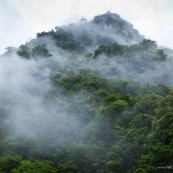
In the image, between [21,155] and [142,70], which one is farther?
[142,70]

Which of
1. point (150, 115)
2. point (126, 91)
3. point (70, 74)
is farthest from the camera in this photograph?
point (70, 74)

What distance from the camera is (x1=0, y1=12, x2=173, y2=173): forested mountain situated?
2077cm

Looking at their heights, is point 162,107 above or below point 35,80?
below

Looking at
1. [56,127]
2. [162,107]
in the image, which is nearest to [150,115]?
[162,107]

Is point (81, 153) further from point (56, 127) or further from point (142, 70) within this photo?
point (142, 70)

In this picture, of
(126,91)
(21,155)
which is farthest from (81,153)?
(126,91)

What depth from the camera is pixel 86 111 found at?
2803 cm

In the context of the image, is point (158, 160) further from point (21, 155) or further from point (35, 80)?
point (35, 80)

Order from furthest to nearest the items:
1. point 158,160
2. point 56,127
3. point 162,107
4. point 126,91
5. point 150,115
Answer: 1. point 126,91
2. point 56,127
3. point 150,115
4. point 162,107
5. point 158,160

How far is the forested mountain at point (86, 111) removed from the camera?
20766 millimetres

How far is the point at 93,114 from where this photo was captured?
27312mm

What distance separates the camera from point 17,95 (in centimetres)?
3400

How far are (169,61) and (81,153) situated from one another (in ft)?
69.9

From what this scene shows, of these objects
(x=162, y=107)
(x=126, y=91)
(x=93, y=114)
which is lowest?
(x=162, y=107)
